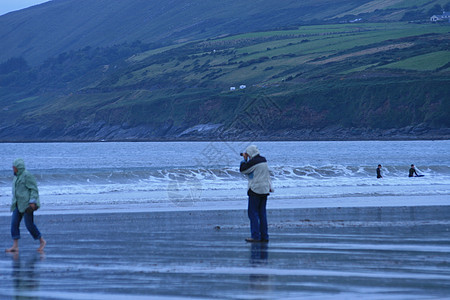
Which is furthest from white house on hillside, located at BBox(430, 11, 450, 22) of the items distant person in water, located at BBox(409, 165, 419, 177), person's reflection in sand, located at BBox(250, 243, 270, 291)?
person's reflection in sand, located at BBox(250, 243, 270, 291)

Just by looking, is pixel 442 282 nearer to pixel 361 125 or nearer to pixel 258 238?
pixel 258 238

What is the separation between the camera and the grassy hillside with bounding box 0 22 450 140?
10681 centimetres

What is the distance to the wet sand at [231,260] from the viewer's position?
25.1 feet

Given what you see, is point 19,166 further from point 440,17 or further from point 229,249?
point 440,17

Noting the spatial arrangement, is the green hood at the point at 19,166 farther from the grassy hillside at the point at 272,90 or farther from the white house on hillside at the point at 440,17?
the white house on hillside at the point at 440,17

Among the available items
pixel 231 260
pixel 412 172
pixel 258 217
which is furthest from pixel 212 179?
pixel 231 260

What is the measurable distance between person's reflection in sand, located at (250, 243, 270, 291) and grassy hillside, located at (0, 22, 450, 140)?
176 ft

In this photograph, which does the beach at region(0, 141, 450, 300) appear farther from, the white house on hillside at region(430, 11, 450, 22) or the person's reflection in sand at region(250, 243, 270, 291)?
the white house on hillside at region(430, 11, 450, 22)

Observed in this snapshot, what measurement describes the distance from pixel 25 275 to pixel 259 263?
2971 mm

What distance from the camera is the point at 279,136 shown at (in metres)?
110

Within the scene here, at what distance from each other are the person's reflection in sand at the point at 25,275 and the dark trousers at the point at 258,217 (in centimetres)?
354

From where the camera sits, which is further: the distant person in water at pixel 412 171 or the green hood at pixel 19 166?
the distant person in water at pixel 412 171

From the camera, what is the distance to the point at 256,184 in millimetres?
12422

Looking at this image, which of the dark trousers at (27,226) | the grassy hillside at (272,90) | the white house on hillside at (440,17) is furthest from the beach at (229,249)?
the white house on hillside at (440,17)
